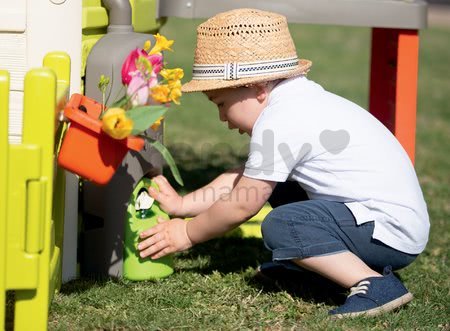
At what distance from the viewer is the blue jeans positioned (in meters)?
2.47

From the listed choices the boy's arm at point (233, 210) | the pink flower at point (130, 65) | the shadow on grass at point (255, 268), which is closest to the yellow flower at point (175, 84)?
the pink flower at point (130, 65)

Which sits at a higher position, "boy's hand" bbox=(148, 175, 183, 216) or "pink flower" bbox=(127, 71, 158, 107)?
"pink flower" bbox=(127, 71, 158, 107)

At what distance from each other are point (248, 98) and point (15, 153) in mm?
868

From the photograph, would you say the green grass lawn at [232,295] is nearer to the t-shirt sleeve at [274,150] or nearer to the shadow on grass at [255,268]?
the shadow on grass at [255,268]

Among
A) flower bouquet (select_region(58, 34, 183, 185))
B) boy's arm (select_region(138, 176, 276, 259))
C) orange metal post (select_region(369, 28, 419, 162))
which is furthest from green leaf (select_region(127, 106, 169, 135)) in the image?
orange metal post (select_region(369, 28, 419, 162))

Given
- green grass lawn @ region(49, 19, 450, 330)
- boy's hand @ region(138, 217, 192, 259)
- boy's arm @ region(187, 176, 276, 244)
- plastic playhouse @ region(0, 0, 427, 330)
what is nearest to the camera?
plastic playhouse @ region(0, 0, 427, 330)

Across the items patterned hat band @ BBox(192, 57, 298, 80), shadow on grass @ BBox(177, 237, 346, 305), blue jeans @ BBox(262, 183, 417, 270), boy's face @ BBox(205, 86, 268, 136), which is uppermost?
patterned hat band @ BBox(192, 57, 298, 80)

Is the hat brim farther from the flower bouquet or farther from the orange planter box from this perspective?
the orange planter box

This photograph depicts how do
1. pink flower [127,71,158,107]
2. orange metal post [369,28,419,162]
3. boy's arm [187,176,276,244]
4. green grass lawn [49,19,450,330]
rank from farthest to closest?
orange metal post [369,28,419,162], boy's arm [187,176,276,244], green grass lawn [49,19,450,330], pink flower [127,71,158,107]

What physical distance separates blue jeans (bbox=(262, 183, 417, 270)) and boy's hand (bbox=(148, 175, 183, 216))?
406 mm

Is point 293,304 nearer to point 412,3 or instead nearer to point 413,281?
point 413,281

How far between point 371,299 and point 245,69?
793 millimetres

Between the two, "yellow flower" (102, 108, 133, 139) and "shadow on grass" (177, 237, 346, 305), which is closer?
"yellow flower" (102, 108, 133, 139)

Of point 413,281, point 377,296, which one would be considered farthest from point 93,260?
point 413,281
